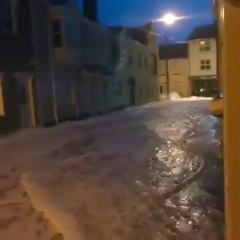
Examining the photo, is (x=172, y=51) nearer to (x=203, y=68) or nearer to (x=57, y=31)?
(x=203, y=68)

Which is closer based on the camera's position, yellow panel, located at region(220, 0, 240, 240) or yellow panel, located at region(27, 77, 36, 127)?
yellow panel, located at region(220, 0, 240, 240)

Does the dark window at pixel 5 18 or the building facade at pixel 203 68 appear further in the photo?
the dark window at pixel 5 18

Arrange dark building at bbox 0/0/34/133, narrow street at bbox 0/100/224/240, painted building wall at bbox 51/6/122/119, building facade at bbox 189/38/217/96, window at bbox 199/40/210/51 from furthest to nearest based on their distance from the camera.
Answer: dark building at bbox 0/0/34/133
painted building wall at bbox 51/6/122/119
window at bbox 199/40/210/51
building facade at bbox 189/38/217/96
narrow street at bbox 0/100/224/240

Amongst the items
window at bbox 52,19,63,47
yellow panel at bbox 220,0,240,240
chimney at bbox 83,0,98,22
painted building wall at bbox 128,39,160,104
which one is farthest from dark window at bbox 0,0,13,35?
yellow panel at bbox 220,0,240,240

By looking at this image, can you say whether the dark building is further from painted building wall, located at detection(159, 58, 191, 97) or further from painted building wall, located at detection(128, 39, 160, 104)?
painted building wall, located at detection(159, 58, 191, 97)

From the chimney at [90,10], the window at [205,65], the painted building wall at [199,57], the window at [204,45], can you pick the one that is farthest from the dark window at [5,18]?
the window at [205,65]

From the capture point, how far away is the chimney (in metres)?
4.07

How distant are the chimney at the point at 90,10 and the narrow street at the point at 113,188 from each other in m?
1.70

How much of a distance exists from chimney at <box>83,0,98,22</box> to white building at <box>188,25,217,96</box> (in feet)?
6.87

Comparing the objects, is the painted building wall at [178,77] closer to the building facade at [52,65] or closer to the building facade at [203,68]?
the building facade at [203,68]

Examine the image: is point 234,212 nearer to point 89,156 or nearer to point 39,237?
point 39,237

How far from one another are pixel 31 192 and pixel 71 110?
6.79 feet

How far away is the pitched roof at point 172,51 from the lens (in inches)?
68.4

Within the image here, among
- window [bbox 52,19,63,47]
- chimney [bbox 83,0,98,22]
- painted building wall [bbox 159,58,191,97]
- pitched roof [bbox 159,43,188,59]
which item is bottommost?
painted building wall [bbox 159,58,191,97]
